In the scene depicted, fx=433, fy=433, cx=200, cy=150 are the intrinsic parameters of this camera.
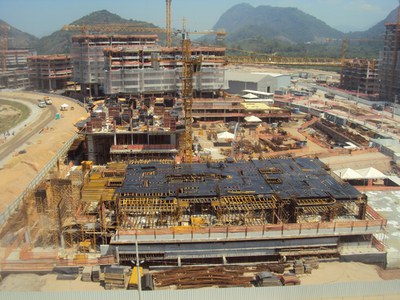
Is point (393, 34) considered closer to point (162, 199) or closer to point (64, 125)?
point (64, 125)

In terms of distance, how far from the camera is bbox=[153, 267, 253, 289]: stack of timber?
82.4ft

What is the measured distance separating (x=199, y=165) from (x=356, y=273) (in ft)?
50.9

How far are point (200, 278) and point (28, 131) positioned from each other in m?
46.9

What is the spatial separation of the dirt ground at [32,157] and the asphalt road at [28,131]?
0.66m

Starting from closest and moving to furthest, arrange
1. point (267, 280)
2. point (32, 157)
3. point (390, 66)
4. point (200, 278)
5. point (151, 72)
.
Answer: point (267, 280) < point (200, 278) < point (32, 157) < point (151, 72) < point (390, 66)

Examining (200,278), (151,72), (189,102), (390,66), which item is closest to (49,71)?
(151,72)

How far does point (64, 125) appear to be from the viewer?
218 feet

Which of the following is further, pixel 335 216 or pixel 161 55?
pixel 161 55

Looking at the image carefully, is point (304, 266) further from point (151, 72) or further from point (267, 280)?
point (151, 72)

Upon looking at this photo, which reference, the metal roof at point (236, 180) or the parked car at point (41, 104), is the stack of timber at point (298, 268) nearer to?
the metal roof at point (236, 180)

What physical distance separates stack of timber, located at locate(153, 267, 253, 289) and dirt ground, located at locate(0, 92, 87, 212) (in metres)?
17.3

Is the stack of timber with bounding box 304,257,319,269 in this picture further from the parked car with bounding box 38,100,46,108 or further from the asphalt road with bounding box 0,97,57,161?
the parked car with bounding box 38,100,46,108

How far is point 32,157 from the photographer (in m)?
49.1

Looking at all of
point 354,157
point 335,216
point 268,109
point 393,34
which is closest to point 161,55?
point 268,109
